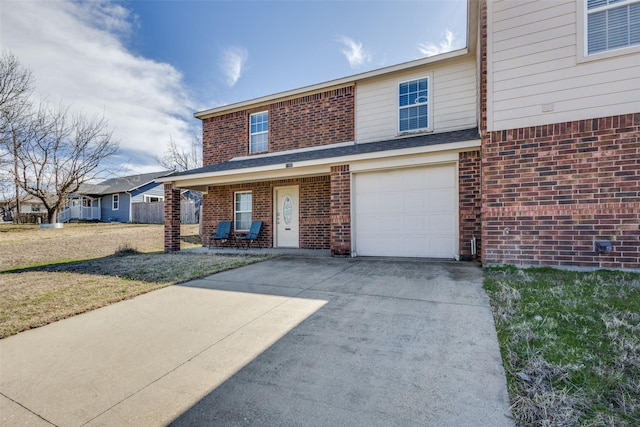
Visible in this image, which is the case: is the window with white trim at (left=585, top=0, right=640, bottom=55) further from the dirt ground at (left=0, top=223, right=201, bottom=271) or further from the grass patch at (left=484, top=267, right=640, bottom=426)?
the dirt ground at (left=0, top=223, right=201, bottom=271)

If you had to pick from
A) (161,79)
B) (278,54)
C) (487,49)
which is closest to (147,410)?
(487,49)

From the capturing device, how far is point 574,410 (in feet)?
5.55

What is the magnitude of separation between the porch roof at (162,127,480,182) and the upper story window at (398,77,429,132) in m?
0.58

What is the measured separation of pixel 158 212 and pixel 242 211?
18319 millimetres

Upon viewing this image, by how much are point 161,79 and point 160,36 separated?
2.43 m

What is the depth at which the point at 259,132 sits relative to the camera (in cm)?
1134

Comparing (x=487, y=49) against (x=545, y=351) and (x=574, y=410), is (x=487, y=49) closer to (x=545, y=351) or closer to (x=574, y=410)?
(x=545, y=351)

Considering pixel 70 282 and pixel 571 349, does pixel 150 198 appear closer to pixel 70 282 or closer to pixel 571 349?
pixel 70 282

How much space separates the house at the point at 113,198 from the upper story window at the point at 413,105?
2759cm

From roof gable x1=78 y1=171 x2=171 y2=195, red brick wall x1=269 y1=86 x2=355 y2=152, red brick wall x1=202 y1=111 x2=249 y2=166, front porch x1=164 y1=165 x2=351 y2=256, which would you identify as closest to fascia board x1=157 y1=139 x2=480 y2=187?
front porch x1=164 y1=165 x2=351 y2=256

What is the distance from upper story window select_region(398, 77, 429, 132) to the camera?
8.60 meters

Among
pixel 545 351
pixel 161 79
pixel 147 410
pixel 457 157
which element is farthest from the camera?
pixel 161 79

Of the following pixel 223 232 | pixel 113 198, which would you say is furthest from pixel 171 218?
pixel 113 198

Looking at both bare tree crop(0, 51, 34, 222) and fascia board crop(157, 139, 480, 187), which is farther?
bare tree crop(0, 51, 34, 222)
